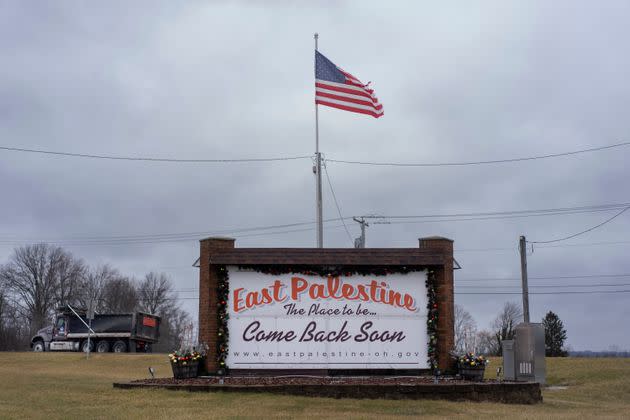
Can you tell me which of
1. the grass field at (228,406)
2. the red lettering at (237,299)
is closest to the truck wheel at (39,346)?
the grass field at (228,406)

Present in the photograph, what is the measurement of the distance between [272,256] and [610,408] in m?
9.72

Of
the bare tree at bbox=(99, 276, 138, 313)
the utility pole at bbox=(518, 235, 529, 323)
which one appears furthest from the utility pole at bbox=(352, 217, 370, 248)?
the bare tree at bbox=(99, 276, 138, 313)

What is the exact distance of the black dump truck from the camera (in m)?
50.3

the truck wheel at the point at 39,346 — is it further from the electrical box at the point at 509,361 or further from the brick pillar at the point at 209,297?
the electrical box at the point at 509,361

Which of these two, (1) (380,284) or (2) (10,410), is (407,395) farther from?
(2) (10,410)

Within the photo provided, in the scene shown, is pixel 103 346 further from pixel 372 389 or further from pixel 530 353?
pixel 372 389

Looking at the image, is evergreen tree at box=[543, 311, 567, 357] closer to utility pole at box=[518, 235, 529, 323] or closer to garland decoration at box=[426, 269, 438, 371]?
utility pole at box=[518, 235, 529, 323]

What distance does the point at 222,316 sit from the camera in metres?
21.6

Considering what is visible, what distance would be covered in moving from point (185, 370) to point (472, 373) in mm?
7710

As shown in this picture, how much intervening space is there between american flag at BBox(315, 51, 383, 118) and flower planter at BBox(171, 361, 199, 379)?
31.1 ft

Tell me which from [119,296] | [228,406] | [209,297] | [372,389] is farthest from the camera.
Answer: [119,296]

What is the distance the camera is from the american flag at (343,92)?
82.0ft

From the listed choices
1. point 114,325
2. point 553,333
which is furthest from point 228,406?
point 553,333

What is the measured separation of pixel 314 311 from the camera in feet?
71.2
